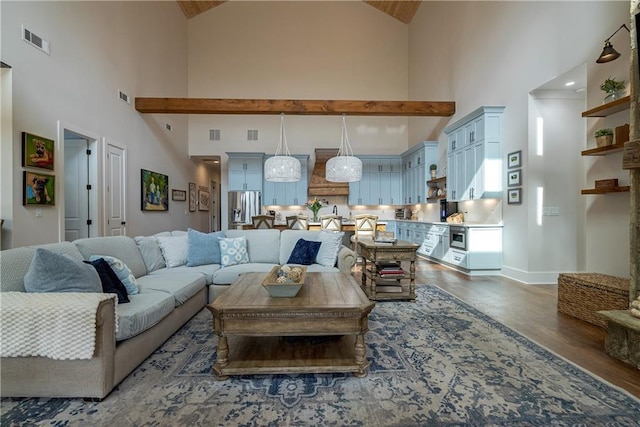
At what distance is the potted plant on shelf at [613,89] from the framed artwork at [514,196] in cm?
167

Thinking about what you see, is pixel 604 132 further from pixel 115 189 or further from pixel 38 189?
pixel 115 189

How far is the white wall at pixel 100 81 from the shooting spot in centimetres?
333

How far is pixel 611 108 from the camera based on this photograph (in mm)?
3090

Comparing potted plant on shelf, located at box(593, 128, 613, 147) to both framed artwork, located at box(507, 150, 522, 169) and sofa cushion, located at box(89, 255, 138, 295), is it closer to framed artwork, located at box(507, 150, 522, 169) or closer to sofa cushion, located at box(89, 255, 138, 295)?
framed artwork, located at box(507, 150, 522, 169)

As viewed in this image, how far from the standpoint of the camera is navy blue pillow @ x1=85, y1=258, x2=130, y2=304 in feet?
6.99

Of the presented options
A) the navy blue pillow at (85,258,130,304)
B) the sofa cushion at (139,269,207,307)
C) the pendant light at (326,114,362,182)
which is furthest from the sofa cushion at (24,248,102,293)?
the pendant light at (326,114,362,182)

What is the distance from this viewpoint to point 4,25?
3088 mm

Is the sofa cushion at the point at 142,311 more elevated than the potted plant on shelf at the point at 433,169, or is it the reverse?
the potted plant on shelf at the point at 433,169

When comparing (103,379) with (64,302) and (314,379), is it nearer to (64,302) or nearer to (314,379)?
(64,302)

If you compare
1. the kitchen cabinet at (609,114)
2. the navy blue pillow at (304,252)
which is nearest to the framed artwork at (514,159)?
the kitchen cabinet at (609,114)

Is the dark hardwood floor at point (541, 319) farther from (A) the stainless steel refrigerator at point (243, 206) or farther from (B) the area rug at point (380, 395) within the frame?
(A) the stainless steel refrigerator at point (243, 206)

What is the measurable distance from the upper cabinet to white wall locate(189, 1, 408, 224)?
366cm

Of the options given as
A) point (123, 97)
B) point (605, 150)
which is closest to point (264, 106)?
point (123, 97)

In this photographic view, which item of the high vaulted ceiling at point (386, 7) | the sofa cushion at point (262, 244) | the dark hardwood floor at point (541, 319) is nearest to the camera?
the dark hardwood floor at point (541, 319)
